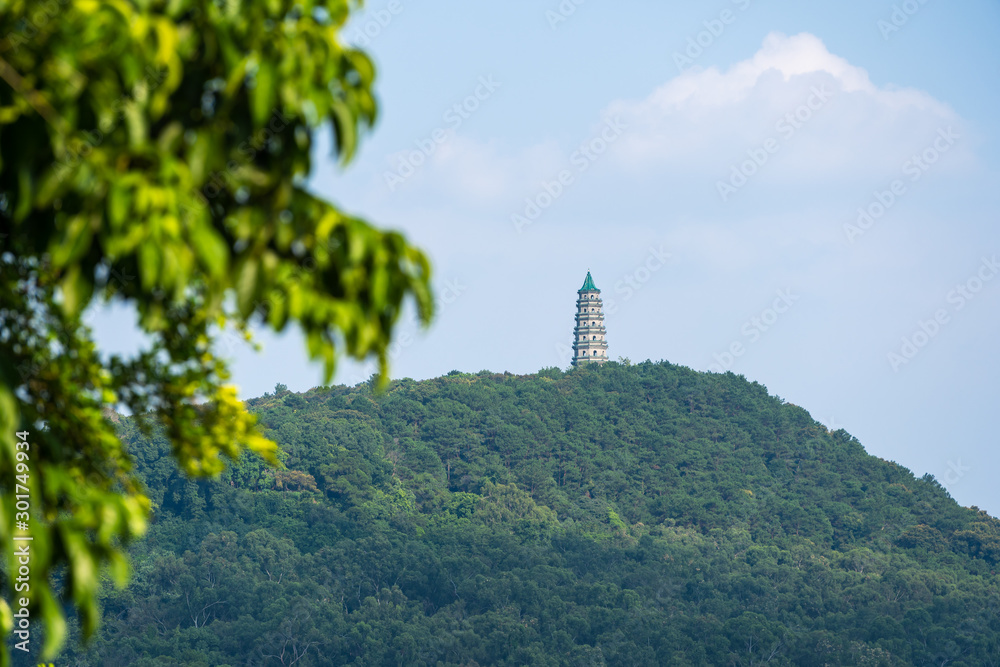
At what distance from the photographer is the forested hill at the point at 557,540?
213ft

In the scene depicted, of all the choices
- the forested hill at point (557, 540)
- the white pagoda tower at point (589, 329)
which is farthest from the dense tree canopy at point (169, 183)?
the white pagoda tower at point (589, 329)

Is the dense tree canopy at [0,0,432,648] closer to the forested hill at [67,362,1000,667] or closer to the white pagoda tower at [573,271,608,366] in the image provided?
the forested hill at [67,362,1000,667]

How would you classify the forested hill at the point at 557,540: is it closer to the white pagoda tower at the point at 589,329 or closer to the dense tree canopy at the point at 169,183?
the white pagoda tower at the point at 589,329

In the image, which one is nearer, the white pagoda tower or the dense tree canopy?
the dense tree canopy

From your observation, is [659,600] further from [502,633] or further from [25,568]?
[25,568]

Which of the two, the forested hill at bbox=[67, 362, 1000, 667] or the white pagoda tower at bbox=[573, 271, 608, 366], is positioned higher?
the white pagoda tower at bbox=[573, 271, 608, 366]

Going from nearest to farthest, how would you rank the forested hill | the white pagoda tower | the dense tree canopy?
the dense tree canopy < the forested hill < the white pagoda tower

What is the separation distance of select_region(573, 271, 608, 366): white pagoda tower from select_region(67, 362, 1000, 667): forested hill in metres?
13.5

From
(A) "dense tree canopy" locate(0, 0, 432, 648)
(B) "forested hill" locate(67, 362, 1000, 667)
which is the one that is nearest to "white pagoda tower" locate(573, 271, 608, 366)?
(B) "forested hill" locate(67, 362, 1000, 667)

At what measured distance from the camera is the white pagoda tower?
12412 centimetres

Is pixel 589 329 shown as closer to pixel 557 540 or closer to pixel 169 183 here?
pixel 557 540

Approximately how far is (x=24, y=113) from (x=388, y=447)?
9128cm

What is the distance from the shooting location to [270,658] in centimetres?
6438

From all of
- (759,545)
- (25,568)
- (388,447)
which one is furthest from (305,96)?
(388,447)
